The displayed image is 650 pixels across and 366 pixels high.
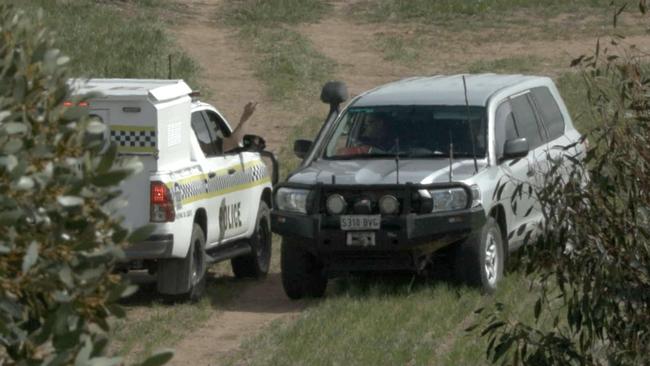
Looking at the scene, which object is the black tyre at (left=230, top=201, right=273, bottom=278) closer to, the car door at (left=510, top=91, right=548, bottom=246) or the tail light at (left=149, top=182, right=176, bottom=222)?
the tail light at (left=149, top=182, right=176, bottom=222)

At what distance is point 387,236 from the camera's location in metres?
11.9

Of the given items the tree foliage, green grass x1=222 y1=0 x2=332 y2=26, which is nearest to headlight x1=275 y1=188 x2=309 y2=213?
the tree foliage

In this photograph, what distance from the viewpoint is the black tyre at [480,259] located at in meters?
12.2

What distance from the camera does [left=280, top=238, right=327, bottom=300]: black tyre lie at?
41.3 ft

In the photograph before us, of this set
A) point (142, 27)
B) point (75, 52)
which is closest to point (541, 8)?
point (142, 27)

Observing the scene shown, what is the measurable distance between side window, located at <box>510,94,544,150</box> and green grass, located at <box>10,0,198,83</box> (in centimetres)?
1109

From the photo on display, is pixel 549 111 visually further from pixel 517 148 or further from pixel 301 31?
pixel 301 31

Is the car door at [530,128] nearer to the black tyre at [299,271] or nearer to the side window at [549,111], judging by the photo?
the side window at [549,111]

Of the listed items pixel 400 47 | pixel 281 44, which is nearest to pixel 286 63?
pixel 281 44

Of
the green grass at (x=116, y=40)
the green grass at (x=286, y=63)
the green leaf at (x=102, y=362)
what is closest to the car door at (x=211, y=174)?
the green leaf at (x=102, y=362)

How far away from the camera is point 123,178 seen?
367 centimetres

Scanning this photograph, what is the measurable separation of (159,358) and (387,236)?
8365 millimetres

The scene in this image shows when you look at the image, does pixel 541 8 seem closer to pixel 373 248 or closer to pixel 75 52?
pixel 75 52

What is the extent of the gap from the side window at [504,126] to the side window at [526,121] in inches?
3.4
